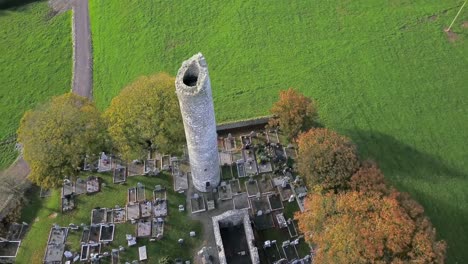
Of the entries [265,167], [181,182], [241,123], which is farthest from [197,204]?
[241,123]

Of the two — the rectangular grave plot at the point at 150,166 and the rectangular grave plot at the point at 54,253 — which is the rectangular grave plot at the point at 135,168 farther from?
the rectangular grave plot at the point at 54,253

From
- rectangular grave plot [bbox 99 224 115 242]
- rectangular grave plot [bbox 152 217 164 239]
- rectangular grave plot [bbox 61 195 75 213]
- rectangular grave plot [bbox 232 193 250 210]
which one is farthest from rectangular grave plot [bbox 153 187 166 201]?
rectangular grave plot [bbox 61 195 75 213]

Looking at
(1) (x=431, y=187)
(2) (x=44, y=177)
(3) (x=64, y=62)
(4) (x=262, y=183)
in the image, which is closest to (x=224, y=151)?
(4) (x=262, y=183)

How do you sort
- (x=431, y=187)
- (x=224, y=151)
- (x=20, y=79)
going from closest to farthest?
(x=431, y=187)
(x=224, y=151)
(x=20, y=79)

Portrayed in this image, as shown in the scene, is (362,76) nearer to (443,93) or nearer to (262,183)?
(443,93)

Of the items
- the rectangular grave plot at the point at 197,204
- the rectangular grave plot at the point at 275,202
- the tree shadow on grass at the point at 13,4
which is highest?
the tree shadow on grass at the point at 13,4

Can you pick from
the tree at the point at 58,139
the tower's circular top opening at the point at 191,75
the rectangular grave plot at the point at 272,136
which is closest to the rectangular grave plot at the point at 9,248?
the tree at the point at 58,139
